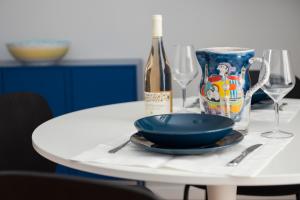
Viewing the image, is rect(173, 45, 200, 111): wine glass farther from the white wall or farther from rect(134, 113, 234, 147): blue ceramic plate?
the white wall

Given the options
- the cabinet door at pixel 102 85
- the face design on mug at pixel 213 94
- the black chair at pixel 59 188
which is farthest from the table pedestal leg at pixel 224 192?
the cabinet door at pixel 102 85

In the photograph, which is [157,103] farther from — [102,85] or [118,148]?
[102,85]

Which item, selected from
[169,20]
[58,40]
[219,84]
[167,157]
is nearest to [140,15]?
[169,20]

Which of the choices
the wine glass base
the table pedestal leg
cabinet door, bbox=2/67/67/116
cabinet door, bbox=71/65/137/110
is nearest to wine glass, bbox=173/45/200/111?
the wine glass base

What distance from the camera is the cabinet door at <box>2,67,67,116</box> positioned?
11.9 ft

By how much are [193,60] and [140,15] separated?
1.85 m

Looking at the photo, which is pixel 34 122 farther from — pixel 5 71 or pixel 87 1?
pixel 87 1

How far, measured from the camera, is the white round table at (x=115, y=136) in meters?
1.22

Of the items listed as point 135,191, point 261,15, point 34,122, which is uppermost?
point 261,15

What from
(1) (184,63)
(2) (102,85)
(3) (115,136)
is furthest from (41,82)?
(3) (115,136)

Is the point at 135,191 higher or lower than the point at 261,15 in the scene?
lower

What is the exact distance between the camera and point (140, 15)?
151 inches

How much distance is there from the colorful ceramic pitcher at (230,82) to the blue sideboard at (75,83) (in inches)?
76.4

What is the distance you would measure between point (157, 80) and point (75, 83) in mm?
1777
